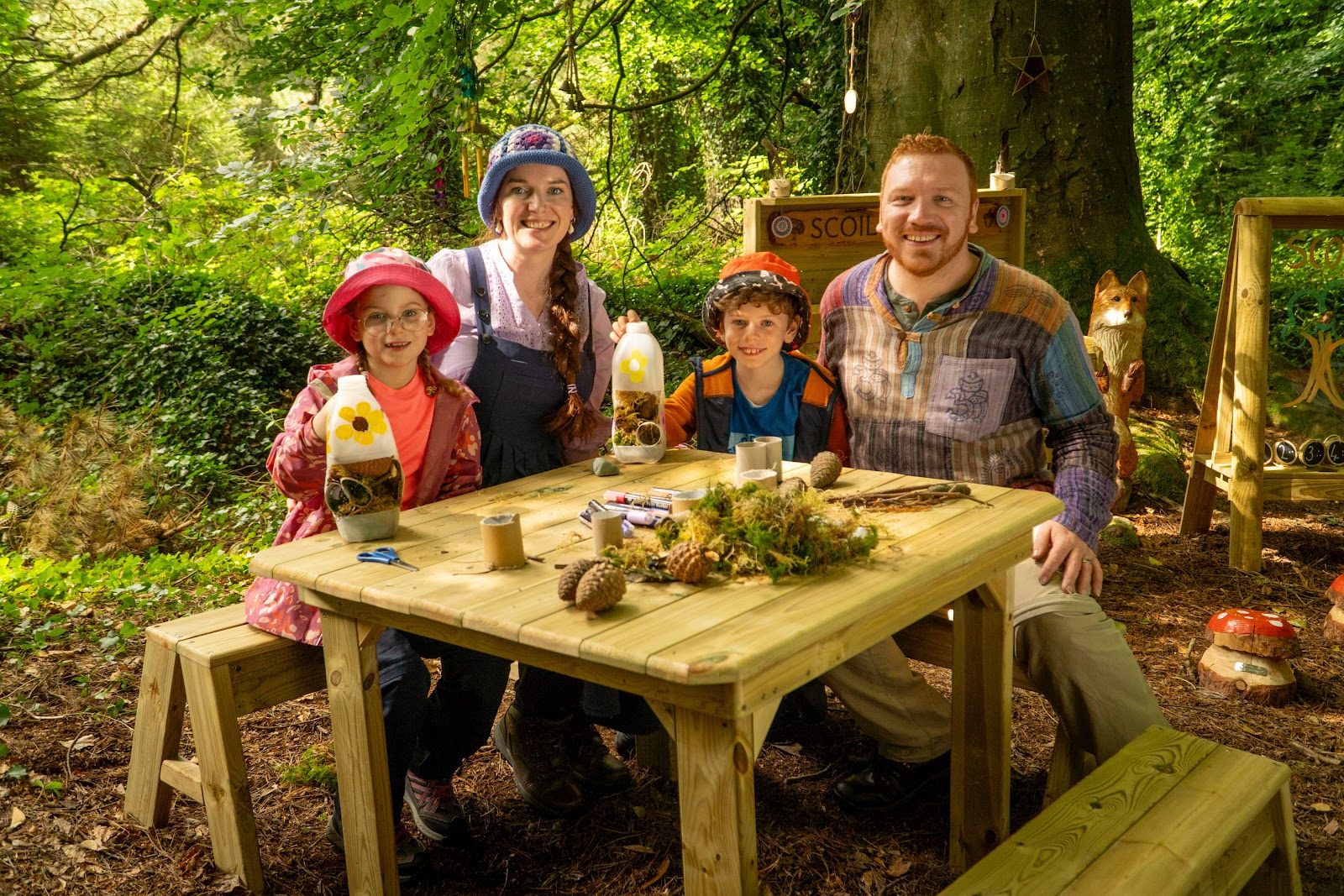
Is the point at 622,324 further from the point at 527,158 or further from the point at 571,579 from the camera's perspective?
the point at 571,579

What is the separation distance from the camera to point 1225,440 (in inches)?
194

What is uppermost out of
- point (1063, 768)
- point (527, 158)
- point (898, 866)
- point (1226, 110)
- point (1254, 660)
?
point (1226, 110)

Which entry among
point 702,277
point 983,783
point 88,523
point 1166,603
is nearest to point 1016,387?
point 983,783

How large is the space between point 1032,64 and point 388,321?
4.49 meters

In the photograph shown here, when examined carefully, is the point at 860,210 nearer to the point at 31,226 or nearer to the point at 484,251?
the point at 484,251

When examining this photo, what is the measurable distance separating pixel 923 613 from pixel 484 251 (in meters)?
1.78

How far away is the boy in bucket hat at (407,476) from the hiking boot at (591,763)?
42 centimetres

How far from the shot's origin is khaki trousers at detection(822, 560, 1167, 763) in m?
2.50

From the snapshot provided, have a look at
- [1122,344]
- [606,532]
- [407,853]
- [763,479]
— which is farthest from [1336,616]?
[407,853]

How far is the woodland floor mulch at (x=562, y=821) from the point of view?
8.68 ft

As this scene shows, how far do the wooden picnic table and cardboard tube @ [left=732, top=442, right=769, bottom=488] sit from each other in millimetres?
107

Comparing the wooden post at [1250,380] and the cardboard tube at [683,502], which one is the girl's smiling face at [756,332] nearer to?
the cardboard tube at [683,502]

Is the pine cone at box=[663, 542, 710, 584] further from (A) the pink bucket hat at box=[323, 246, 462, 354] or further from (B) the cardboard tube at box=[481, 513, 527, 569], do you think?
(A) the pink bucket hat at box=[323, 246, 462, 354]

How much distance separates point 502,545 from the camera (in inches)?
78.8
